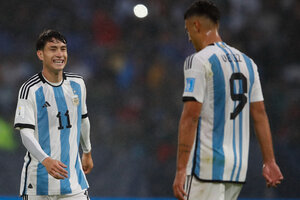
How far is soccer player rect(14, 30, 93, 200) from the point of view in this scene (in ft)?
12.9

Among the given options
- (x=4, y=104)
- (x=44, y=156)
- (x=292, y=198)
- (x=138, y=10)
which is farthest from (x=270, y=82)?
(x=44, y=156)

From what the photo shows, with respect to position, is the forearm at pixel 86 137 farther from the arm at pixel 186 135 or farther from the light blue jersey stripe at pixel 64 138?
the arm at pixel 186 135

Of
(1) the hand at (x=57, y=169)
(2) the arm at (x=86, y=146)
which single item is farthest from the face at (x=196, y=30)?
(2) the arm at (x=86, y=146)

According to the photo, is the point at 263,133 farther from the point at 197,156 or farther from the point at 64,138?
the point at 64,138

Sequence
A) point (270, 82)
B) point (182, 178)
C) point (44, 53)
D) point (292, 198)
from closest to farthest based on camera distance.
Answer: point (182, 178)
point (44, 53)
point (292, 198)
point (270, 82)

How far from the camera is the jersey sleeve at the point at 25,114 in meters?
3.84

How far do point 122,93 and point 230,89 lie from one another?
5314 millimetres

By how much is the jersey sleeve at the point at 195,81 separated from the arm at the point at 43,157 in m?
1.00

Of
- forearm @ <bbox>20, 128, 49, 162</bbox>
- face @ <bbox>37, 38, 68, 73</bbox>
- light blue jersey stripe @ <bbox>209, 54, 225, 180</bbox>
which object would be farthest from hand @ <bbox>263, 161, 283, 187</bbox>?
face @ <bbox>37, 38, 68, 73</bbox>

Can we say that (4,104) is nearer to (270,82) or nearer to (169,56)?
(169,56)

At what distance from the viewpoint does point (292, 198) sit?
7.66m

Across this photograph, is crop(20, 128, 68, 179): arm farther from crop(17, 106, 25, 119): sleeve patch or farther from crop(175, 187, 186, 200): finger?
crop(175, 187, 186, 200): finger

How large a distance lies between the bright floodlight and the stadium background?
0.23 feet

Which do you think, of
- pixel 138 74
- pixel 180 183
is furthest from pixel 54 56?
pixel 138 74
